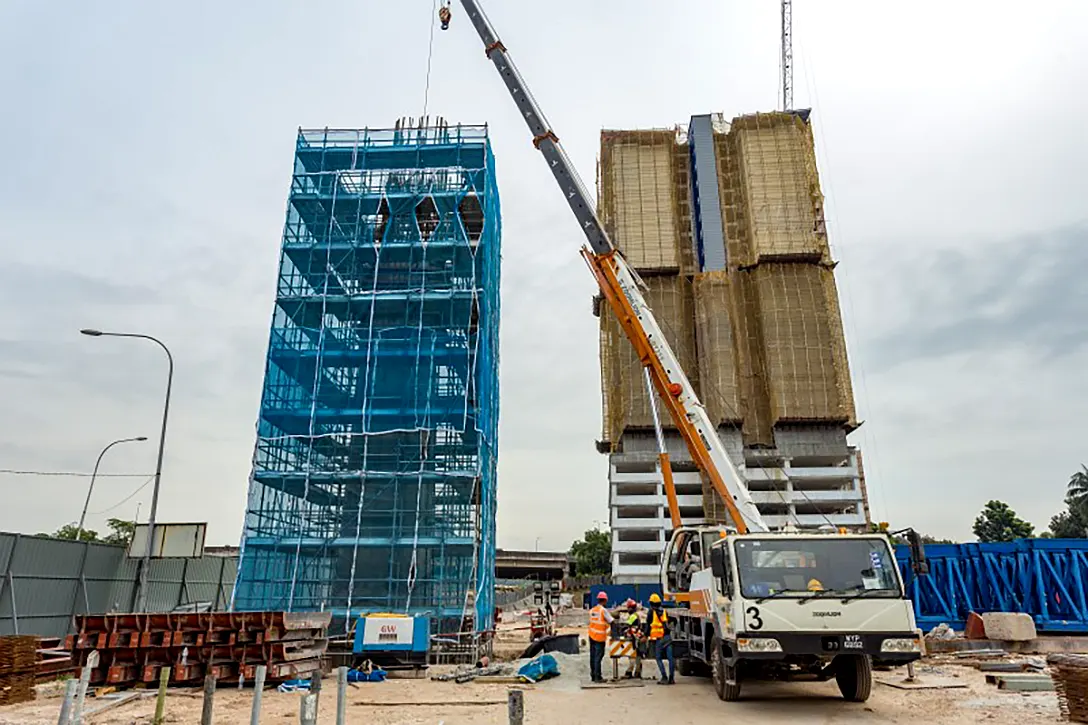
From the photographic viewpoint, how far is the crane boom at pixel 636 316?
15242 millimetres

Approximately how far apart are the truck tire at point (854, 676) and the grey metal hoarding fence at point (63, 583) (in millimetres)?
18286

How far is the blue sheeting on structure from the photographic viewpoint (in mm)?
18750

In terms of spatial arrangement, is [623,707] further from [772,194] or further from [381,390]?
[772,194]

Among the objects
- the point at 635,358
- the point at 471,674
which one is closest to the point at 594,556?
the point at 635,358

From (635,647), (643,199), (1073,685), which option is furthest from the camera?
(643,199)

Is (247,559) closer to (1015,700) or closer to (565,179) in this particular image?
(565,179)

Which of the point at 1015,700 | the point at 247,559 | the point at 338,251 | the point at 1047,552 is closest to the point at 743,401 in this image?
the point at 1047,552

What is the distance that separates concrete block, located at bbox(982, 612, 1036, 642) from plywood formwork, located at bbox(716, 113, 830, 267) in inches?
1546

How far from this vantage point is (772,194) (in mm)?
54594

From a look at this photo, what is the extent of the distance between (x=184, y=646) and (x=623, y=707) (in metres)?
8.05

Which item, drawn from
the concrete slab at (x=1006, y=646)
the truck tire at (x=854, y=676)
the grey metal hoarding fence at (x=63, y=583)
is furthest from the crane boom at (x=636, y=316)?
the grey metal hoarding fence at (x=63, y=583)

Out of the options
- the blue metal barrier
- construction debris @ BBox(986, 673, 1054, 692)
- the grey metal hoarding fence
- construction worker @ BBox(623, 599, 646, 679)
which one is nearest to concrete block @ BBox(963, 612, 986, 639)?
construction debris @ BBox(986, 673, 1054, 692)

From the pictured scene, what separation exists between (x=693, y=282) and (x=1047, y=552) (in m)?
37.0

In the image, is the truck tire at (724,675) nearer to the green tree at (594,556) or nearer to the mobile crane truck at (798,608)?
the mobile crane truck at (798,608)
